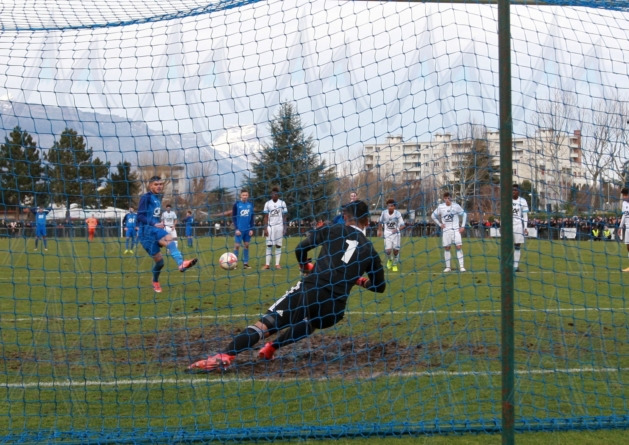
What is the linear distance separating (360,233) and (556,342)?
8.96ft

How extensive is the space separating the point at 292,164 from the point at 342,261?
0.97 m

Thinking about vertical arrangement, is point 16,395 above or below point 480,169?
below

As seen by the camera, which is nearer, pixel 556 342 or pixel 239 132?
pixel 239 132

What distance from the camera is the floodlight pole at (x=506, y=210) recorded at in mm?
2916

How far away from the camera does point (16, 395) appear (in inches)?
205

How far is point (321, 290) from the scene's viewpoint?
5598 millimetres

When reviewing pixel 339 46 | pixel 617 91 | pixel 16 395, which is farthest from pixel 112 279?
pixel 617 91

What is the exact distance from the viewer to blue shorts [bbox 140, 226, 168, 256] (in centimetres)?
1053

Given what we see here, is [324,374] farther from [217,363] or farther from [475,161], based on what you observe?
[475,161]

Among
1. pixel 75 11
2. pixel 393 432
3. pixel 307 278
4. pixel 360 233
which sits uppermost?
pixel 75 11

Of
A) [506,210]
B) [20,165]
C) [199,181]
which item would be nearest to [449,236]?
[199,181]

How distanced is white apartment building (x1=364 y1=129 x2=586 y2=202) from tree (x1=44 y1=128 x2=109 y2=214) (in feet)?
7.85

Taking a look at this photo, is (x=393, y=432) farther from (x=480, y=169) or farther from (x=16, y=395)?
(x=16, y=395)

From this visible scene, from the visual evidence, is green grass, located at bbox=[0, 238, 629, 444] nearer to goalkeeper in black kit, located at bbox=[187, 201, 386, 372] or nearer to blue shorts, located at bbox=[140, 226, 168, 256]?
goalkeeper in black kit, located at bbox=[187, 201, 386, 372]
